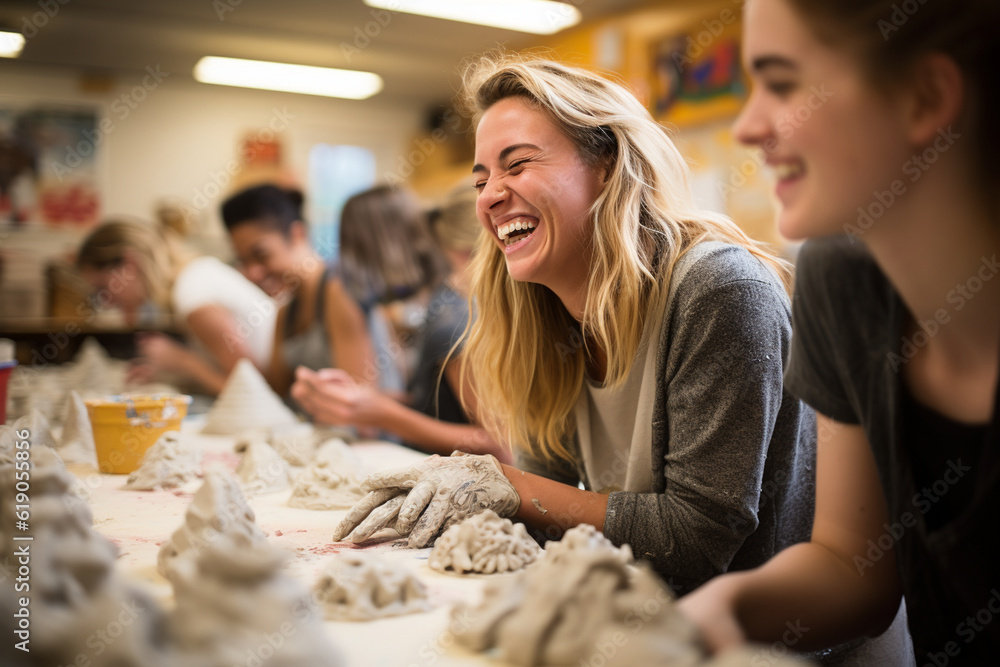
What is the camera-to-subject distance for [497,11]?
14.7ft

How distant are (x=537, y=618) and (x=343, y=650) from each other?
0.67 feet

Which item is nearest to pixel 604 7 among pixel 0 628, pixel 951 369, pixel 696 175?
pixel 696 175

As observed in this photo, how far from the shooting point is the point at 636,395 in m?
1.29

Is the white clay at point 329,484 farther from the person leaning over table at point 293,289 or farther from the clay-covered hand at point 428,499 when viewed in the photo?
the person leaning over table at point 293,289

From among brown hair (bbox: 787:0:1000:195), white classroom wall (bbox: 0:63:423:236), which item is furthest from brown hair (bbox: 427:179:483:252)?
white classroom wall (bbox: 0:63:423:236)

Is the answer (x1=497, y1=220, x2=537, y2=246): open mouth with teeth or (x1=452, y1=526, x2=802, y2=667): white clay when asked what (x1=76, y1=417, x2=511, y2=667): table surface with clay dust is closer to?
(x1=452, y1=526, x2=802, y2=667): white clay

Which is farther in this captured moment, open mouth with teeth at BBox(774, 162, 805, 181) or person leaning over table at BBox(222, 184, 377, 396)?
person leaning over table at BBox(222, 184, 377, 396)

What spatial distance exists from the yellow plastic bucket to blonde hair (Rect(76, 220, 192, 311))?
2.19 metres

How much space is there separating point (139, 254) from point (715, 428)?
3293mm

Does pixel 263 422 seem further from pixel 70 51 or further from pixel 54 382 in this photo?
pixel 70 51

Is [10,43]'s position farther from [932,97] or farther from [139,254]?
[932,97]

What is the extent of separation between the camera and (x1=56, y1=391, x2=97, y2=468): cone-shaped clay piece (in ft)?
5.46

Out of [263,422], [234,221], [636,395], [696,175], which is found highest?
[696,175]

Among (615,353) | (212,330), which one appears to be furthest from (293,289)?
(615,353)
